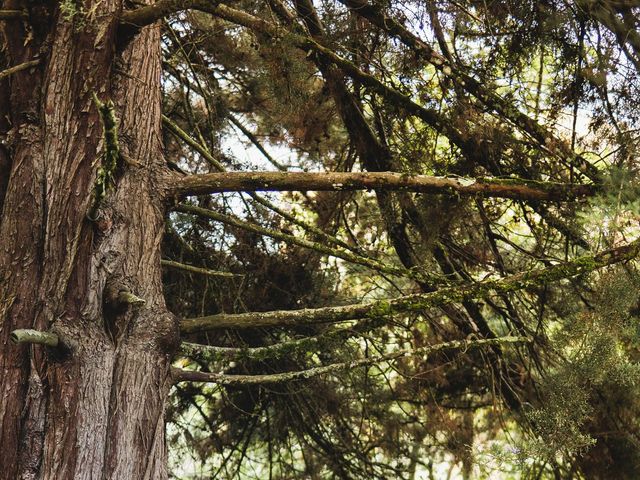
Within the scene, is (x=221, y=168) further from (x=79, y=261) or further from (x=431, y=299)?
(x=431, y=299)

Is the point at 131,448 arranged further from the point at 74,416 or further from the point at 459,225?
the point at 459,225

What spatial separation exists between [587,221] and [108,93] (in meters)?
2.25

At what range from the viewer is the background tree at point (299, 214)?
10.1 feet

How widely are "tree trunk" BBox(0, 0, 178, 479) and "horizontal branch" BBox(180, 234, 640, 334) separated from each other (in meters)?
0.33

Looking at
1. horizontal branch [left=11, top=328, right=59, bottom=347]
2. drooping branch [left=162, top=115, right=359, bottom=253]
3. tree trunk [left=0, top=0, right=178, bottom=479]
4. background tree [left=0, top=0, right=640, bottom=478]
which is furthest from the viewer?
drooping branch [left=162, top=115, right=359, bottom=253]

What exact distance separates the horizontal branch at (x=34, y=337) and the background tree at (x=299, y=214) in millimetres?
12

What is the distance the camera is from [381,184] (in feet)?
11.1

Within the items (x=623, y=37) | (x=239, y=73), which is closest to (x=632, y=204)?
(x=623, y=37)

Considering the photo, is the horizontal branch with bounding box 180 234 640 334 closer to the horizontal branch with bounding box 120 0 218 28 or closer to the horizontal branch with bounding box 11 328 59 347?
the horizontal branch with bounding box 11 328 59 347

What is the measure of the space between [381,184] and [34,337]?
163cm

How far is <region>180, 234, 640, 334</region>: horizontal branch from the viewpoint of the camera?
3.38 metres

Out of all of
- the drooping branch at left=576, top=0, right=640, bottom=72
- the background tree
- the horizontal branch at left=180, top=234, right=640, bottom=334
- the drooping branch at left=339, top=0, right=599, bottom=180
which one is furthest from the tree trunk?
the drooping branch at left=576, top=0, right=640, bottom=72

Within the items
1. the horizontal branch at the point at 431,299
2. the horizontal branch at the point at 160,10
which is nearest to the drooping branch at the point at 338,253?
the horizontal branch at the point at 431,299

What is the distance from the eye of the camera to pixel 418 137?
15.6 ft
